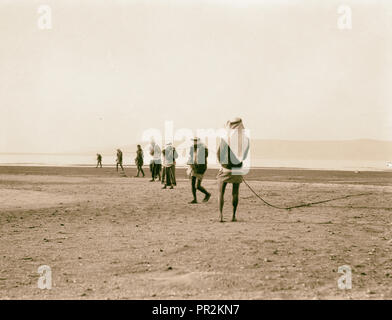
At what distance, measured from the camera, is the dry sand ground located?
629cm

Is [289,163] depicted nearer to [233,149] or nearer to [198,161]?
[198,161]

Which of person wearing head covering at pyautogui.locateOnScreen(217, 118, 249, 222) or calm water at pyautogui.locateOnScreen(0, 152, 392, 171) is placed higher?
person wearing head covering at pyautogui.locateOnScreen(217, 118, 249, 222)

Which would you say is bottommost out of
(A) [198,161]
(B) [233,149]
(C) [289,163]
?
(C) [289,163]

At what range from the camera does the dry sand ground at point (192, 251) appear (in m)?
6.29

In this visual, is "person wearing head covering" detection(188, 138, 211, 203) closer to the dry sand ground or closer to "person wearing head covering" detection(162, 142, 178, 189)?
the dry sand ground

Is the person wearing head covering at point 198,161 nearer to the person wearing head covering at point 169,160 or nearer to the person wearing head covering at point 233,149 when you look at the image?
the person wearing head covering at point 233,149

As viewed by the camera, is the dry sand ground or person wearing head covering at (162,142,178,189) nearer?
the dry sand ground

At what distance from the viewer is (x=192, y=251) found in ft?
27.9

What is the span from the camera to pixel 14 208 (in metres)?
15.1

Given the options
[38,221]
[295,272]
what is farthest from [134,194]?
[295,272]

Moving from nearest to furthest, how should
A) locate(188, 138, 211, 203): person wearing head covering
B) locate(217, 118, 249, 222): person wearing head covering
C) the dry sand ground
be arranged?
the dry sand ground → locate(217, 118, 249, 222): person wearing head covering → locate(188, 138, 211, 203): person wearing head covering

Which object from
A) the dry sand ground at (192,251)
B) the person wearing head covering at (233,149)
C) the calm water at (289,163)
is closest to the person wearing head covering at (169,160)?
the dry sand ground at (192,251)

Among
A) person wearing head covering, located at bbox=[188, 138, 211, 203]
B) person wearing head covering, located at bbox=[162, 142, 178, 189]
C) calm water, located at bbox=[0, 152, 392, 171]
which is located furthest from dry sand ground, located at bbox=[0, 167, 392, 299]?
calm water, located at bbox=[0, 152, 392, 171]

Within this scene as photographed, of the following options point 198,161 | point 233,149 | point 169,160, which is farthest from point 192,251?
point 169,160
